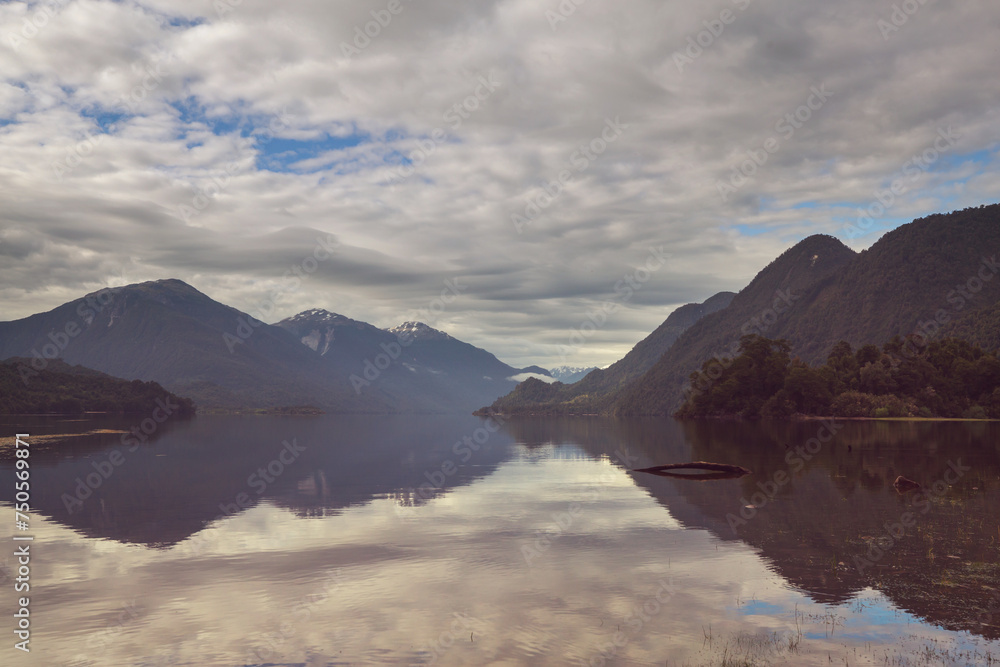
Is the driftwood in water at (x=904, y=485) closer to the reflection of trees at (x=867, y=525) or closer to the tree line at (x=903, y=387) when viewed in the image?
the reflection of trees at (x=867, y=525)

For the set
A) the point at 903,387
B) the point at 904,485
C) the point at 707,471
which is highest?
the point at 903,387

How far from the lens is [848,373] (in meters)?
199

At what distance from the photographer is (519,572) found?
24.8 metres

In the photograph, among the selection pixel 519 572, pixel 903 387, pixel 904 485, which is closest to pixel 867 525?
pixel 904 485

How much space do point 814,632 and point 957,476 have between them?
134 ft

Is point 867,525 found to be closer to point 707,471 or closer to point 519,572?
point 519,572

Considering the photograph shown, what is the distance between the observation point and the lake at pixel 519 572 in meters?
17.0

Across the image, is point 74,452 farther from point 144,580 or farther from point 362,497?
point 144,580

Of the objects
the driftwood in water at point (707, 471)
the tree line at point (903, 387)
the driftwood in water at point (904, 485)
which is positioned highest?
the tree line at point (903, 387)

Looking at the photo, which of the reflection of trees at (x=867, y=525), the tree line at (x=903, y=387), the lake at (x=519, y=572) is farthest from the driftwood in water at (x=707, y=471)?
the tree line at (x=903, y=387)

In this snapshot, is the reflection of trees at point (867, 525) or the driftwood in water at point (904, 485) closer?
the reflection of trees at point (867, 525)

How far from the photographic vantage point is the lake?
17.0 metres

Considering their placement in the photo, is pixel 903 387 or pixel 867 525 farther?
pixel 903 387

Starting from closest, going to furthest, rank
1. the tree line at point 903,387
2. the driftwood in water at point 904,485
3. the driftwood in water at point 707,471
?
the driftwood in water at point 904,485 → the driftwood in water at point 707,471 → the tree line at point 903,387
